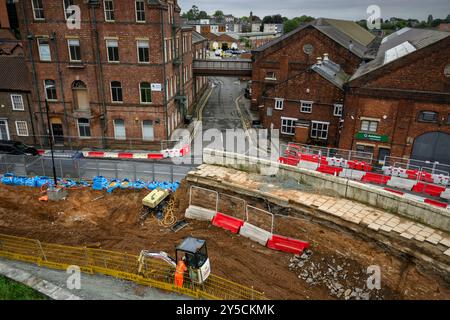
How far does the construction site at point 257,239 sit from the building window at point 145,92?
10453mm

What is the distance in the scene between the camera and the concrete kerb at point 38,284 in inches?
491

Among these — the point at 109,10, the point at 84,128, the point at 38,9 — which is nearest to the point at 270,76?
the point at 109,10

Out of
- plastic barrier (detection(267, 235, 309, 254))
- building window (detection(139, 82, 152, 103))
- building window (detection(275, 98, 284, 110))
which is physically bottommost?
plastic barrier (detection(267, 235, 309, 254))

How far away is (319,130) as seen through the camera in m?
34.4

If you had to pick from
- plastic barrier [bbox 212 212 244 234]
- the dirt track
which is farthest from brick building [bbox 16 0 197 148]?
plastic barrier [bbox 212 212 244 234]

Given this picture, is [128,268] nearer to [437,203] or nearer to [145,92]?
[437,203]

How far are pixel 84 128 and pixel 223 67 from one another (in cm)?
1788

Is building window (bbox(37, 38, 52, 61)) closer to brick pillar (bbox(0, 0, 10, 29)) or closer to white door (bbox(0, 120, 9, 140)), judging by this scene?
white door (bbox(0, 120, 9, 140))

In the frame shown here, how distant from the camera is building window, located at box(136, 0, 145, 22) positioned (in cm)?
2792

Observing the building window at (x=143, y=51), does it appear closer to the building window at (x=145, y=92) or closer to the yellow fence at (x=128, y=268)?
the building window at (x=145, y=92)

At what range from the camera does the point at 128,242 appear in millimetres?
17203

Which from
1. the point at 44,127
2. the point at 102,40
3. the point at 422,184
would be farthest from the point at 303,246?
the point at 44,127

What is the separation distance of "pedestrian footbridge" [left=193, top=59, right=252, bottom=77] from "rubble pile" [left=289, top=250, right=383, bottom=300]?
30.1 metres

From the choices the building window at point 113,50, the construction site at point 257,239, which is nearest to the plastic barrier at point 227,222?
the construction site at point 257,239
